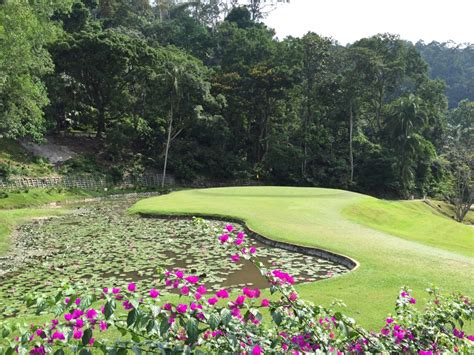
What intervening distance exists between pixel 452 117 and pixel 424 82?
2149cm

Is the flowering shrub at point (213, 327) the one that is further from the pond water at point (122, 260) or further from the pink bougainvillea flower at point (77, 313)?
the pond water at point (122, 260)

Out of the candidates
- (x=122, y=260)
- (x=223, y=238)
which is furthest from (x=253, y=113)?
(x=223, y=238)

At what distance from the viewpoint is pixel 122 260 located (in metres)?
10.1

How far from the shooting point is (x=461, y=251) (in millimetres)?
11531

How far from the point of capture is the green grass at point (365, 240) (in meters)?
7.02

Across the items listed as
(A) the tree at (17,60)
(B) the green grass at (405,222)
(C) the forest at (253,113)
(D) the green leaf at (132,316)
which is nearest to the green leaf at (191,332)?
(D) the green leaf at (132,316)

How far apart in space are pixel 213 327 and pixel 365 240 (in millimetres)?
10276

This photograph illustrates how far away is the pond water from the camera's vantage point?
842 cm

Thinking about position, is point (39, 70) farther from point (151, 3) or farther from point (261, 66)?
point (151, 3)

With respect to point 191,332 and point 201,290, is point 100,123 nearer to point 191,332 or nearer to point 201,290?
point 201,290

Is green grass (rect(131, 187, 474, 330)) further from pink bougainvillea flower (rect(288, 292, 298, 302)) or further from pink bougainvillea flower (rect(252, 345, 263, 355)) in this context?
pink bougainvillea flower (rect(252, 345, 263, 355))

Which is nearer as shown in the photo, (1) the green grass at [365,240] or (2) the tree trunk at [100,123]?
(1) the green grass at [365,240]

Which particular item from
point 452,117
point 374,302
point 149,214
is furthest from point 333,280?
point 452,117

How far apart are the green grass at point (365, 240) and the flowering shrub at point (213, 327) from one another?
2510 mm
